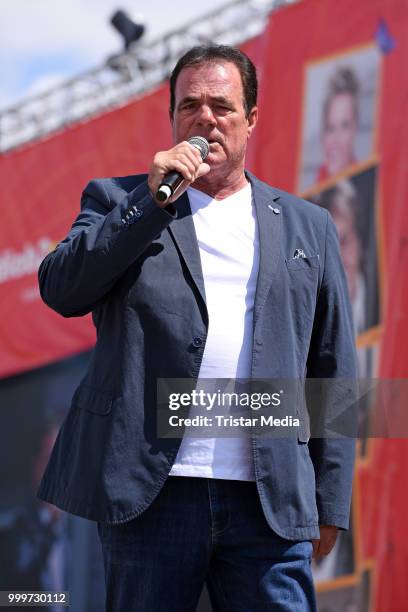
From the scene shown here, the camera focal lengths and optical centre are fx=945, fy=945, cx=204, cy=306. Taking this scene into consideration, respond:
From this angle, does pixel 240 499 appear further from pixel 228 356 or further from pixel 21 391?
pixel 21 391

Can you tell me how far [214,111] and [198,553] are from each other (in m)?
0.84

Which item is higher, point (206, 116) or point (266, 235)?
point (206, 116)

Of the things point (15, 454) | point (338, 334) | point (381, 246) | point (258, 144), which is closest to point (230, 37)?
point (258, 144)

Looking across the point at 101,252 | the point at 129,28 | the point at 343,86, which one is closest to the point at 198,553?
the point at 101,252

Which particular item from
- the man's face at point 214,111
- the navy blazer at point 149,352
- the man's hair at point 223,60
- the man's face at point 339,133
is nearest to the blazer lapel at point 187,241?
the navy blazer at point 149,352

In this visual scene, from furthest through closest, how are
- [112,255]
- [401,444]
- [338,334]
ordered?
[401,444] → [338,334] → [112,255]

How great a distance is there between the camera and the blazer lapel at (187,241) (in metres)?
1.76

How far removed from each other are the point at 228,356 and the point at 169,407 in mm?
146

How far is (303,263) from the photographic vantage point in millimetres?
1865

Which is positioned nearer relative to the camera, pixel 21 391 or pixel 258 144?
pixel 258 144

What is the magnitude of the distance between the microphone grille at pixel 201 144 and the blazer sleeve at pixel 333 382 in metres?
0.35

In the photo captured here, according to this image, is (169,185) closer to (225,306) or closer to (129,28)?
(225,306)

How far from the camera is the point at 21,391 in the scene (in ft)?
21.2

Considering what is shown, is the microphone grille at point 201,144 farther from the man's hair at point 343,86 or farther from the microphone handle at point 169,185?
the man's hair at point 343,86
